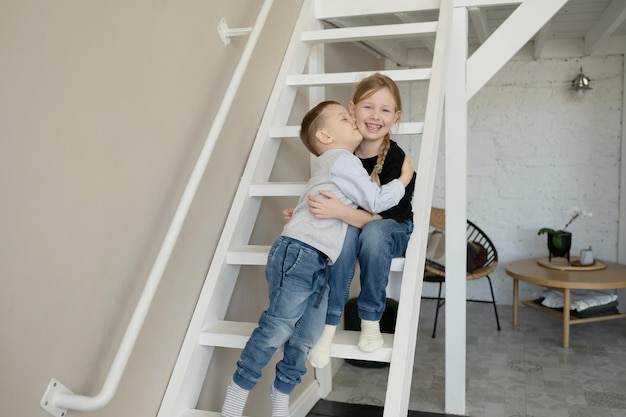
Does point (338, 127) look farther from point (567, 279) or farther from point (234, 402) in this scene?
point (567, 279)

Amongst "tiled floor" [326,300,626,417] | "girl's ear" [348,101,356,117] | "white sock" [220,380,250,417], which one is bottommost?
"tiled floor" [326,300,626,417]

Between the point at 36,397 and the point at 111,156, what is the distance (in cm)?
62

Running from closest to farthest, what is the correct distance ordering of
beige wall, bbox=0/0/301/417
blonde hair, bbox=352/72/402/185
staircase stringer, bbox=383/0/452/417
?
beige wall, bbox=0/0/301/417
staircase stringer, bbox=383/0/452/417
blonde hair, bbox=352/72/402/185

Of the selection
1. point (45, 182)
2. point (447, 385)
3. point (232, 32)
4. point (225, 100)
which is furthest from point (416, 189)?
point (447, 385)

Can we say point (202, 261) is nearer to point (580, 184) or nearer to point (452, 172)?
point (452, 172)

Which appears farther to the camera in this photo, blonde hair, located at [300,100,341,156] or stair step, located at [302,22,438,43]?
stair step, located at [302,22,438,43]

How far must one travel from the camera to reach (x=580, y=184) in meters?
5.36

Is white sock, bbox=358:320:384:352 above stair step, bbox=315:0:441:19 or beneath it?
beneath

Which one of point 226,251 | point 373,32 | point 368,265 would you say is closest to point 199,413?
point 226,251

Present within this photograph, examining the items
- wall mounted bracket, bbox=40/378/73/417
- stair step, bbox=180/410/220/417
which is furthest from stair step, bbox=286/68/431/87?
wall mounted bracket, bbox=40/378/73/417

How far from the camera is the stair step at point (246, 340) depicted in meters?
1.82

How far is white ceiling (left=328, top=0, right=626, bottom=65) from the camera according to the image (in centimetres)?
362

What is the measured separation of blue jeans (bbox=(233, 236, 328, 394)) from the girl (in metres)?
0.06

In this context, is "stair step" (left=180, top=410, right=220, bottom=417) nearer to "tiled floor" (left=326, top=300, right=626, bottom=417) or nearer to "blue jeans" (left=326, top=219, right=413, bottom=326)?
"blue jeans" (left=326, top=219, right=413, bottom=326)
